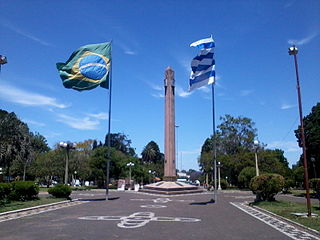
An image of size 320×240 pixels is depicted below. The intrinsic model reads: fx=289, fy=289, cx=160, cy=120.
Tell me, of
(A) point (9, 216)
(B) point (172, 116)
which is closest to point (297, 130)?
(B) point (172, 116)

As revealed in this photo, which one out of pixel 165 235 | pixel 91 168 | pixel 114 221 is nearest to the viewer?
pixel 165 235

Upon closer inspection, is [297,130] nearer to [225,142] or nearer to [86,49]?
[225,142]

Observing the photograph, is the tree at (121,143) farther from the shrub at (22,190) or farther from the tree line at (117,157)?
the shrub at (22,190)

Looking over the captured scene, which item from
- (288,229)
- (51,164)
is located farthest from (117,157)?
(288,229)

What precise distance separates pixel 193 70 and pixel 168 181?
720 inches

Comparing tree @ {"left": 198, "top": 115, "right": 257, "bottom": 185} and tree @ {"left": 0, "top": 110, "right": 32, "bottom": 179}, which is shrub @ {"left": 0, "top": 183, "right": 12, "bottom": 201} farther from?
tree @ {"left": 198, "top": 115, "right": 257, "bottom": 185}

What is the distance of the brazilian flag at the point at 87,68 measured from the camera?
18.2 meters

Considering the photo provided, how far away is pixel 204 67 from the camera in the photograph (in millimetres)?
18547

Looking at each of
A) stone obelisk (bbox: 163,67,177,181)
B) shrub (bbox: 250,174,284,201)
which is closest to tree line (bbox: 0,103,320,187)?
stone obelisk (bbox: 163,67,177,181)

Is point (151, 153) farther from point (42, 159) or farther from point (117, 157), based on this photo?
point (42, 159)

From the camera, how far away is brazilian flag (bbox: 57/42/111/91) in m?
18.2

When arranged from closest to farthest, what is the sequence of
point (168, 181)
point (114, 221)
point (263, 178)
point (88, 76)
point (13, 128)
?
1. point (114, 221)
2. point (263, 178)
3. point (88, 76)
4. point (168, 181)
5. point (13, 128)

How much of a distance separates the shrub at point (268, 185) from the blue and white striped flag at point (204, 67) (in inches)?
267

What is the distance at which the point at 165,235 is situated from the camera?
8.06 meters
